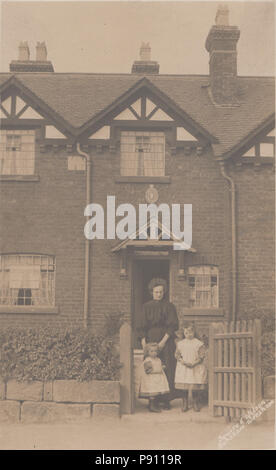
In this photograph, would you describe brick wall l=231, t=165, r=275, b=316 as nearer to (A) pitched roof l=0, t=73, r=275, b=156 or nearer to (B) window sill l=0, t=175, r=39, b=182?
(A) pitched roof l=0, t=73, r=275, b=156

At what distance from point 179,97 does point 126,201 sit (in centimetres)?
370

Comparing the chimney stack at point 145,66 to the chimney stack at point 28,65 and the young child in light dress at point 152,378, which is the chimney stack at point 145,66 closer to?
the chimney stack at point 28,65

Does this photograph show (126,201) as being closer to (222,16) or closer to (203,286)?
(203,286)

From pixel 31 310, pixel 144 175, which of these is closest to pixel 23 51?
pixel 144 175

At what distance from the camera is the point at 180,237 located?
14328 mm

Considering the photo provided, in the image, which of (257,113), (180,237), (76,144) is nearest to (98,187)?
(76,144)

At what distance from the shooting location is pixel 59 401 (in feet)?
29.9

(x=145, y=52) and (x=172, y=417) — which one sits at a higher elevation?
(x=145, y=52)

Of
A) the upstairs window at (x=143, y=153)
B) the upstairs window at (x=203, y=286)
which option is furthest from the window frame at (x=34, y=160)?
the upstairs window at (x=203, y=286)

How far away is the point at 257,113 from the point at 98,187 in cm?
476

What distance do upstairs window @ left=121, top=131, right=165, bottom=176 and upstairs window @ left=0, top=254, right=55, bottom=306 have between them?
3.18 meters

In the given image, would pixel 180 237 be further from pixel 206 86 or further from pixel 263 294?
pixel 206 86

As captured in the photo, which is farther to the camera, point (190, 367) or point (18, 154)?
point (18, 154)

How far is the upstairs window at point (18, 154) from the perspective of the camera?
48.0 ft
